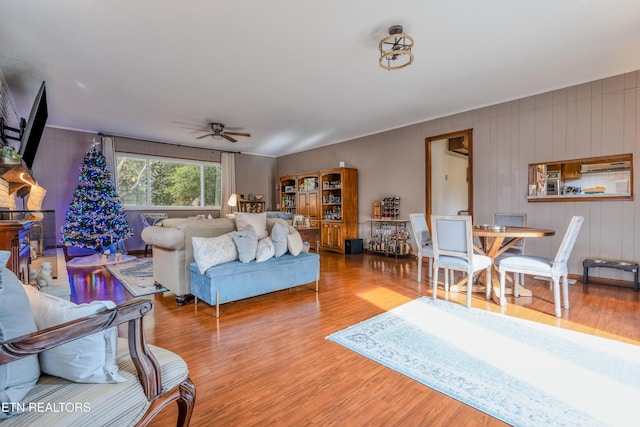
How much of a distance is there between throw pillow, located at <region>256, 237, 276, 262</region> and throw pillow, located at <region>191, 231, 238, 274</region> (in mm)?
251

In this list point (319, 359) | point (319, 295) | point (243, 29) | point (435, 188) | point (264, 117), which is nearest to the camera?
point (319, 359)

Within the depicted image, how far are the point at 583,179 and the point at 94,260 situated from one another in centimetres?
848

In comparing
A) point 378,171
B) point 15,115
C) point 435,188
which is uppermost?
point 15,115

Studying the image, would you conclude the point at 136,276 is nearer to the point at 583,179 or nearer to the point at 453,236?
the point at 453,236

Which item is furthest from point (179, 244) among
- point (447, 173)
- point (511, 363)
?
point (447, 173)

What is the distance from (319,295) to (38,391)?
2.89m

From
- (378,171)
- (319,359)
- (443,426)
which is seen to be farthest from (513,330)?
(378,171)

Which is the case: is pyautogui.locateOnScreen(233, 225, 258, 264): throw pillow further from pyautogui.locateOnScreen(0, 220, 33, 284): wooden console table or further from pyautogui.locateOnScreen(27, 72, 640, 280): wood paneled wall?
pyautogui.locateOnScreen(27, 72, 640, 280): wood paneled wall

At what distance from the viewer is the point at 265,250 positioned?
342cm

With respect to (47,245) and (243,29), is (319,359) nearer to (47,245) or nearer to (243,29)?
(243,29)

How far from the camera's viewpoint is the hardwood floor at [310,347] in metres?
1.62

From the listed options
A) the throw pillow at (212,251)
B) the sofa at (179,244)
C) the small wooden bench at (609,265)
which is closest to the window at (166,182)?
the sofa at (179,244)

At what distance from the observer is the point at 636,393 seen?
1.77 m

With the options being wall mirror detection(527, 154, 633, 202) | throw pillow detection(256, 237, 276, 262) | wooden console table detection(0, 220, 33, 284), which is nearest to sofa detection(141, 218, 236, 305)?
throw pillow detection(256, 237, 276, 262)
